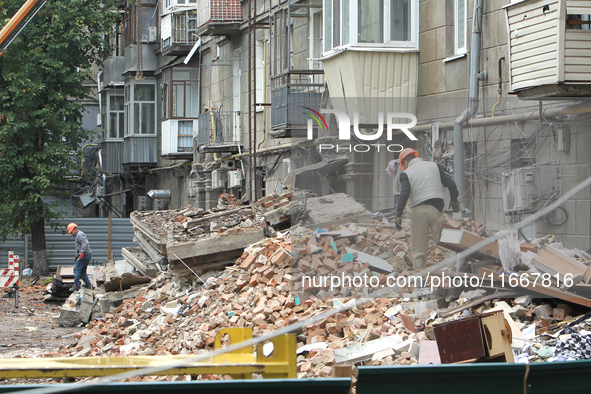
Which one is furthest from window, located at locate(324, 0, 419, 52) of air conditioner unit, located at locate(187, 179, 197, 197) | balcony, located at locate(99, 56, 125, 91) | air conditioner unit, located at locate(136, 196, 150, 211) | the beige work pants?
air conditioner unit, located at locate(136, 196, 150, 211)

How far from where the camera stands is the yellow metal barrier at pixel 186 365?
377 cm

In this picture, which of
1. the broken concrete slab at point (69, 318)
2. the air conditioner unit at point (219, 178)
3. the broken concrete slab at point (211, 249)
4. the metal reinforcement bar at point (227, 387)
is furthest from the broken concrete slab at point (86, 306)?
the metal reinforcement bar at point (227, 387)

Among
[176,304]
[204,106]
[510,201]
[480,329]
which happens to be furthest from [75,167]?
[480,329]

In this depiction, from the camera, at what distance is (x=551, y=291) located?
24.2 feet

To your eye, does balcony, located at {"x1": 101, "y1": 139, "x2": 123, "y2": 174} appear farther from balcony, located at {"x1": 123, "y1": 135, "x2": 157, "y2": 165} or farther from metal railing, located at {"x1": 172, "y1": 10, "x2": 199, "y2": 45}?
metal railing, located at {"x1": 172, "y1": 10, "x2": 199, "y2": 45}

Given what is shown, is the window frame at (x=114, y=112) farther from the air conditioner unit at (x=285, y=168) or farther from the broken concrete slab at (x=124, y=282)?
the broken concrete slab at (x=124, y=282)

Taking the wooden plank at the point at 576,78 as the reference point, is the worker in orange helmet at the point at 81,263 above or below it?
below

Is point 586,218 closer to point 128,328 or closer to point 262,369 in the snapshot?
point 262,369

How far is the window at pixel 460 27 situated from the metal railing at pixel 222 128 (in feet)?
33.0

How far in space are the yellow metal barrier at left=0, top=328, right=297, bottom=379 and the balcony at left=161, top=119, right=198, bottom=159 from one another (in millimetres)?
20779

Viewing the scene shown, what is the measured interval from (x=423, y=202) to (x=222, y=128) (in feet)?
44.0

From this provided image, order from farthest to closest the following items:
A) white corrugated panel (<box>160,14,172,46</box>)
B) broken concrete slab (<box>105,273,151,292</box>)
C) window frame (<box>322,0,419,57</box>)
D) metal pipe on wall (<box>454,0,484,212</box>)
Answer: white corrugated panel (<box>160,14,172,46</box>)
broken concrete slab (<box>105,273,151,292</box>)
window frame (<box>322,0,419,57</box>)
metal pipe on wall (<box>454,0,484,212</box>)

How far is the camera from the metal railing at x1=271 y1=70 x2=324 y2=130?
1496 cm

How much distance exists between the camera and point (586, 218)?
25.7ft
